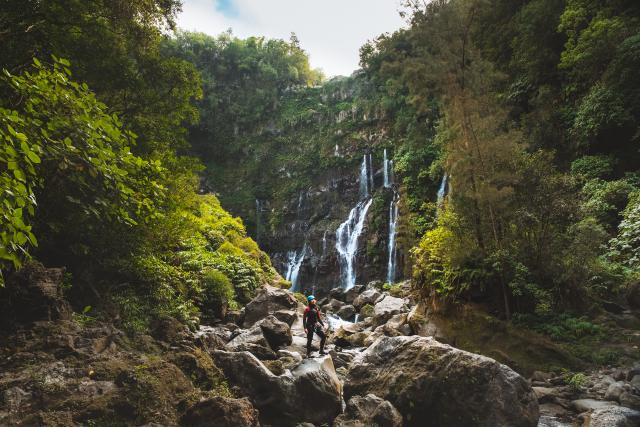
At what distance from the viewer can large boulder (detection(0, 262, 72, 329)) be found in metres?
4.96

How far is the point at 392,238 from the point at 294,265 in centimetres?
913

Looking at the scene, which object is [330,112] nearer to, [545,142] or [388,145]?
[388,145]

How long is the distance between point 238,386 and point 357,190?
91.6 feet

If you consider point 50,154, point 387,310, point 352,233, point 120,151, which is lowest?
point 387,310

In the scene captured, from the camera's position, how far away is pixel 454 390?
5.24m

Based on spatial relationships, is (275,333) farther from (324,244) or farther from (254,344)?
(324,244)

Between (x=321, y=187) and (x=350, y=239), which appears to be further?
(x=321, y=187)

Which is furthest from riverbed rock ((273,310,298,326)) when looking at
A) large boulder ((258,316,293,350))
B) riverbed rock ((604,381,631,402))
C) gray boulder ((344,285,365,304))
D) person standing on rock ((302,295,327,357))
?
gray boulder ((344,285,365,304))

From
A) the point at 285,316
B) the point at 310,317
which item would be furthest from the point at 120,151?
the point at 285,316

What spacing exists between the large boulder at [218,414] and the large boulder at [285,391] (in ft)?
3.54

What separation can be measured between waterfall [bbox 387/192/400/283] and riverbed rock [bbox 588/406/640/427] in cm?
1942

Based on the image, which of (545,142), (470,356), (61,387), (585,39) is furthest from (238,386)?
(585,39)

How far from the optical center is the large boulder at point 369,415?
4871mm

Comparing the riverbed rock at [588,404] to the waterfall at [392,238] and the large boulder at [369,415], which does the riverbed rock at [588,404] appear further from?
the waterfall at [392,238]
